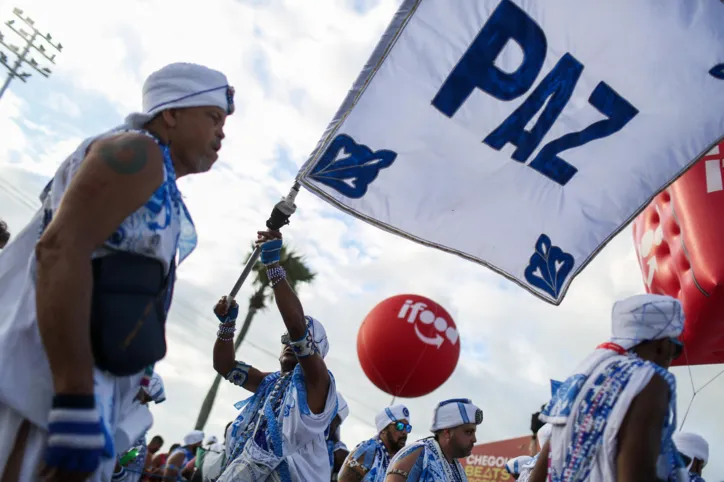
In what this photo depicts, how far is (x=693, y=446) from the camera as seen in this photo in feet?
17.4

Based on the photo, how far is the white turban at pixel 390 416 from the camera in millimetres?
6461

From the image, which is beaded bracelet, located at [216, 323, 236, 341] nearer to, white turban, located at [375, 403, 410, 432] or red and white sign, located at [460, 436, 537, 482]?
white turban, located at [375, 403, 410, 432]

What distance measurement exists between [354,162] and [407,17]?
3.00 feet

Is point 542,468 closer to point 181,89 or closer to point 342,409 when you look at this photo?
point 181,89

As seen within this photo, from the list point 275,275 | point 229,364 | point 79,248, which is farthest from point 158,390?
point 79,248

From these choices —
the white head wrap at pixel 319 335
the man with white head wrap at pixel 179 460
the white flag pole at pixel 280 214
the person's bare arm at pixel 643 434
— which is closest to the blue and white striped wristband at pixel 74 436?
the person's bare arm at pixel 643 434

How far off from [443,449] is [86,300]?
4196mm

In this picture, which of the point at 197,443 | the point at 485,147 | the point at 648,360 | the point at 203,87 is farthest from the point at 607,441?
the point at 197,443

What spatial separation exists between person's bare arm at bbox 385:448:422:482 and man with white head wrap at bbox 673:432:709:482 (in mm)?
2282

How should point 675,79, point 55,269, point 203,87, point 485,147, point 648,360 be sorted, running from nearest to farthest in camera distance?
point 55,269, point 203,87, point 648,360, point 485,147, point 675,79

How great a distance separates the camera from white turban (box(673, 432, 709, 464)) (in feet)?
17.2

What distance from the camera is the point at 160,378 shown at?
620 cm

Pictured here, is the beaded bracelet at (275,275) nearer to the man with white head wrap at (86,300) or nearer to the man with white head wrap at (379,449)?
the man with white head wrap at (86,300)

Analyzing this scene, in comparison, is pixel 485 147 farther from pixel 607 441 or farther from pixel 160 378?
pixel 160 378
